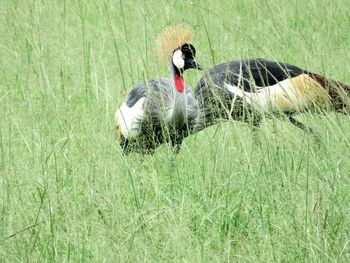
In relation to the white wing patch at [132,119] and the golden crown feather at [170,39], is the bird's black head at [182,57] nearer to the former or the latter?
the golden crown feather at [170,39]

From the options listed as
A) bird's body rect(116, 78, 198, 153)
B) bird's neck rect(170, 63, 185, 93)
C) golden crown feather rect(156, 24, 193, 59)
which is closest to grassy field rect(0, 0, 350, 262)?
bird's body rect(116, 78, 198, 153)

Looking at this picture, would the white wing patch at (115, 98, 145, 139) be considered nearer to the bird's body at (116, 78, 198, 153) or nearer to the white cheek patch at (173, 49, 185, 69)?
the bird's body at (116, 78, 198, 153)

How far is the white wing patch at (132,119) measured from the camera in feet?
12.6

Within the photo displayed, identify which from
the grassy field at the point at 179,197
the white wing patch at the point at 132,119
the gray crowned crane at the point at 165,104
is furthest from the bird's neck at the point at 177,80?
the grassy field at the point at 179,197

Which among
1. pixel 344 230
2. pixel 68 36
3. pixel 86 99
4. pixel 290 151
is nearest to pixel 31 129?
pixel 86 99

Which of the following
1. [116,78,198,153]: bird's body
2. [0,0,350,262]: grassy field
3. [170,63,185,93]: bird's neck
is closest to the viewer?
[0,0,350,262]: grassy field

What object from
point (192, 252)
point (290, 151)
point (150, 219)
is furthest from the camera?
point (290, 151)

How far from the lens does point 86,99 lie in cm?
391

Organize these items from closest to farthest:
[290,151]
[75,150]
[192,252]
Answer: [192,252], [290,151], [75,150]

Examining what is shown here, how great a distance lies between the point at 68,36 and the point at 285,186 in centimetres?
303

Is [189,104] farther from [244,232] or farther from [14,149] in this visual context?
[244,232]

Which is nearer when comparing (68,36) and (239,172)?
(239,172)

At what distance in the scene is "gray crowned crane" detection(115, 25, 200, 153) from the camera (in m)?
3.81

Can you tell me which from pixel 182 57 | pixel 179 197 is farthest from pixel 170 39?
pixel 179 197
